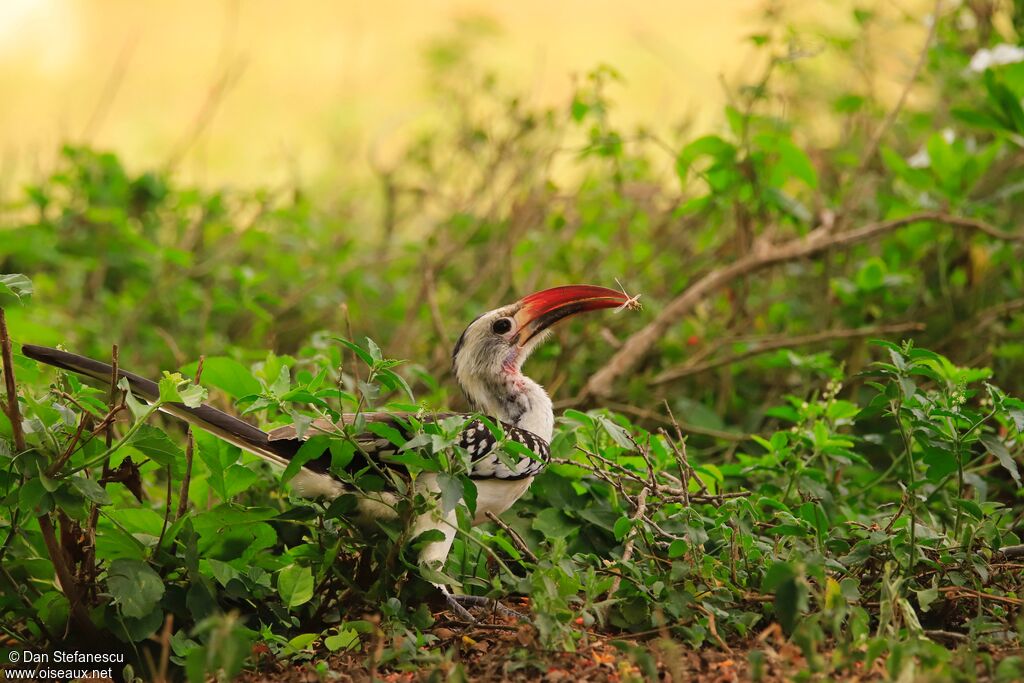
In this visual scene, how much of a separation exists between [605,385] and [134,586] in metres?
2.18

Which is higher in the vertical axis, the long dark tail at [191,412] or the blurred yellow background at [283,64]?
the blurred yellow background at [283,64]

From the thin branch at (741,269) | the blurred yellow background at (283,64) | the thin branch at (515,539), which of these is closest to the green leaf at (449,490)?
the thin branch at (515,539)

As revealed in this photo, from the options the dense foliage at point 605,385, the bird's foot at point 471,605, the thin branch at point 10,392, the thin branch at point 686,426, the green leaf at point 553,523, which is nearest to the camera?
the thin branch at point 10,392

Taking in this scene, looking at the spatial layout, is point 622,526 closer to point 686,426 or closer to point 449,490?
point 449,490

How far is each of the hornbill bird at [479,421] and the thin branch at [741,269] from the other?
0.89m

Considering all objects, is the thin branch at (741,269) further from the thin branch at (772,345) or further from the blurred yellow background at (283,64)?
the blurred yellow background at (283,64)

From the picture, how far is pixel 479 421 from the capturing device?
2.56 m

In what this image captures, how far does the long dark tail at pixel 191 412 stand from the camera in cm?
248

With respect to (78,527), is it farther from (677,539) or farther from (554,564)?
(677,539)

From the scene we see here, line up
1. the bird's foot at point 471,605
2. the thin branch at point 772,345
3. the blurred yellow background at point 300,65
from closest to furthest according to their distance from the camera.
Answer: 1. the bird's foot at point 471,605
2. the thin branch at point 772,345
3. the blurred yellow background at point 300,65

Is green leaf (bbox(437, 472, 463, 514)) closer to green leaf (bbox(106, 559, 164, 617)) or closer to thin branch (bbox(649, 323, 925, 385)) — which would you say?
green leaf (bbox(106, 559, 164, 617))

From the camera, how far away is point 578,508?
118 inches

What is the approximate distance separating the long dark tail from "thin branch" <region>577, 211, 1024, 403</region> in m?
1.68

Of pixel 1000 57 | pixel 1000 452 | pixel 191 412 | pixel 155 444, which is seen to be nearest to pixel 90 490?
pixel 155 444
